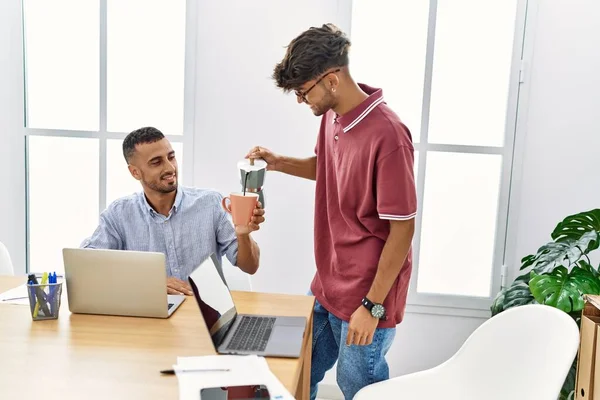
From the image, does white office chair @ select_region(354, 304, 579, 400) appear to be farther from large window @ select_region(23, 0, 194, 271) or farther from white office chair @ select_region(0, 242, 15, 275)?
large window @ select_region(23, 0, 194, 271)

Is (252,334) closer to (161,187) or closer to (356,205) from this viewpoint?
(356,205)

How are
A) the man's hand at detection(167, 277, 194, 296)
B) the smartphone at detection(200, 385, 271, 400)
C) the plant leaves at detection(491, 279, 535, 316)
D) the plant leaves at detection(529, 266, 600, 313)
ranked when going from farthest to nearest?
the plant leaves at detection(491, 279, 535, 316), the plant leaves at detection(529, 266, 600, 313), the man's hand at detection(167, 277, 194, 296), the smartphone at detection(200, 385, 271, 400)

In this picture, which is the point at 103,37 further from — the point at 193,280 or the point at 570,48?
the point at 570,48

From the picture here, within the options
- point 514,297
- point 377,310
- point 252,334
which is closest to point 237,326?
point 252,334

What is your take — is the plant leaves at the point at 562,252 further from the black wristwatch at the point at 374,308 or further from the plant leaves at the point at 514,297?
the black wristwatch at the point at 374,308

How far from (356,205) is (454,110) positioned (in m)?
1.25

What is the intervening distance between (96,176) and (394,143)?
198cm

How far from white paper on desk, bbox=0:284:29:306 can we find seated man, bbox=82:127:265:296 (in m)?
0.36

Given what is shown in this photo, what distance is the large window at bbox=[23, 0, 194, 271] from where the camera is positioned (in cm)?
278

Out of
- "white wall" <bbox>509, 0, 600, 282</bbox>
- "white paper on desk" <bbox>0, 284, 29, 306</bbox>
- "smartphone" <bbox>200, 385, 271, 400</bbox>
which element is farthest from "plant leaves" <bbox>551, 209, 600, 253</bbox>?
"white paper on desk" <bbox>0, 284, 29, 306</bbox>

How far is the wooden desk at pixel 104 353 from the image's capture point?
3.67ft

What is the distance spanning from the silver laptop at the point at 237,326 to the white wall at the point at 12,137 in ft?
6.43

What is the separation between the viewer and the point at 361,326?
5.24ft

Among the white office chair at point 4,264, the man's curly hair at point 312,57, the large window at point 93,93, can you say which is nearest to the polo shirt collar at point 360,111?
the man's curly hair at point 312,57
